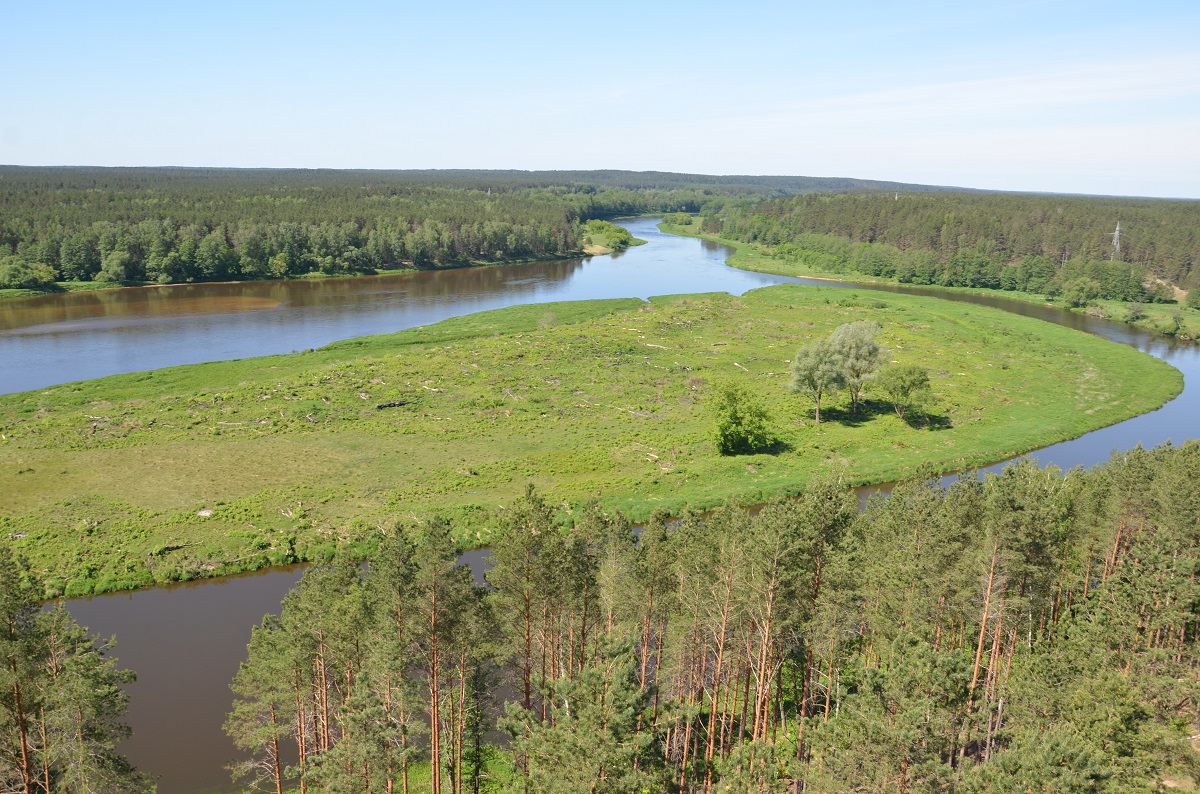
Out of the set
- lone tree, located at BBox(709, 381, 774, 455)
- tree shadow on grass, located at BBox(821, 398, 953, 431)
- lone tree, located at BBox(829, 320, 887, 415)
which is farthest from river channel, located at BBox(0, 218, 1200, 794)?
lone tree, located at BBox(709, 381, 774, 455)

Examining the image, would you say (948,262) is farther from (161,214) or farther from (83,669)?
(83,669)

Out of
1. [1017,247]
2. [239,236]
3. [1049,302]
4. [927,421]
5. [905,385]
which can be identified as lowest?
[927,421]

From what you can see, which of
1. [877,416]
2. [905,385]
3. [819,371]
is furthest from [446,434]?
[905,385]

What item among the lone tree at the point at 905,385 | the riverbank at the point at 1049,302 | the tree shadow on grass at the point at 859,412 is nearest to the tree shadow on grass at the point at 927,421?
the lone tree at the point at 905,385

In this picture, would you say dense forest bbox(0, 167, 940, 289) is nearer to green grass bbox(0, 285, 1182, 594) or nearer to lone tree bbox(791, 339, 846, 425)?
green grass bbox(0, 285, 1182, 594)

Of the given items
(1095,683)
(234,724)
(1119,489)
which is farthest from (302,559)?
(1119,489)

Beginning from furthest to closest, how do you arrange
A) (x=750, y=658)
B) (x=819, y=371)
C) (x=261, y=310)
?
(x=261, y=310) < (x=819, y=371) < (x=750, y=658)

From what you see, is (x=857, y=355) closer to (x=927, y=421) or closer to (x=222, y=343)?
(x=927, y=421)
